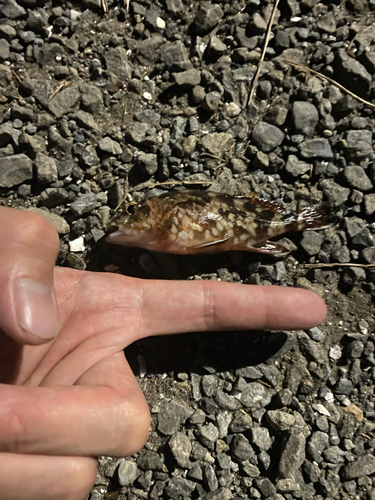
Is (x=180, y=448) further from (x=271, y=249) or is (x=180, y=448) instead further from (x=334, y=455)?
(x=271, y=249)

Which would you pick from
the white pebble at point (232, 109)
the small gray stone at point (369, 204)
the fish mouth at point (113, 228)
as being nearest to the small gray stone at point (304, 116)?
the white pebble at point (232, 109)

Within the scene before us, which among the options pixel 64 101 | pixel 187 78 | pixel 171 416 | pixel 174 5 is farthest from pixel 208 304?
pixel 174 5

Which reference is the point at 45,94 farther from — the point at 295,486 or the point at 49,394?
the point at 295,486

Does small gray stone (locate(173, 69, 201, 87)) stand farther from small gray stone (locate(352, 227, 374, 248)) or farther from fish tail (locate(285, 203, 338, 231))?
small gray stone (locate(352, 227, 374, 248))

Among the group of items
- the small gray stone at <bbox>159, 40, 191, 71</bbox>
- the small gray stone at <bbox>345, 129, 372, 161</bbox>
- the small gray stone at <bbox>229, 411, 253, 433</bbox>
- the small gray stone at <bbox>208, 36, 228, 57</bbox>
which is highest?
the small gray stone at <bbox>208, 36, 228, 57</bbox>

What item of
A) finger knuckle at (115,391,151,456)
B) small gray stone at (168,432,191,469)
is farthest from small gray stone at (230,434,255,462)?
finger knuckle at (115,391,151,456)

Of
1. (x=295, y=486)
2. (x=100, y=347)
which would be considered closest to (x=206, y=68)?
(x=100, y=347)
